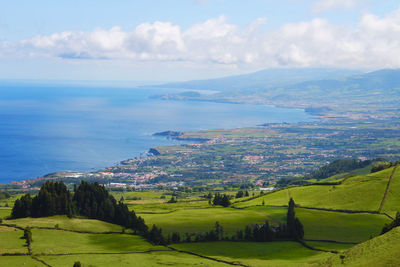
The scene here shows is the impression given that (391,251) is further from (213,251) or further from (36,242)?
(36,242)

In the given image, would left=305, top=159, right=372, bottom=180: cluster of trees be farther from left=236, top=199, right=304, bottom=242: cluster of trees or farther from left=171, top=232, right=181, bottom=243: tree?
left=171, top=232, right=181, bottom=243: tree

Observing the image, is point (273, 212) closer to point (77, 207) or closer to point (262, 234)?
point (262, 234)

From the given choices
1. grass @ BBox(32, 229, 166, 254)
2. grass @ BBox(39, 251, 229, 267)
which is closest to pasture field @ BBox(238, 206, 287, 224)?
grass @ BBox(32, 229, 166, 254)

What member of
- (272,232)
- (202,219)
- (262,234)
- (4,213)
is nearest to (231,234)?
(262,234)

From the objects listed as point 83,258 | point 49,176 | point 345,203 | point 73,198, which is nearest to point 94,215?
point 73,198

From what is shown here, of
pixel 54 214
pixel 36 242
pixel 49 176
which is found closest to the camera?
pixel 36 242

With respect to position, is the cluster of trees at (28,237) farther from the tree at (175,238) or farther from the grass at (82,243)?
the tree at (175,238)

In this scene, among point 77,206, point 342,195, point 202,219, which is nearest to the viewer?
point 77,206
